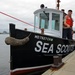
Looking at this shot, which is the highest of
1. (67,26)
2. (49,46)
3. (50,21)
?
(50,21)

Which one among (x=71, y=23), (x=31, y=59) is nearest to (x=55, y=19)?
(x=71, y=23)

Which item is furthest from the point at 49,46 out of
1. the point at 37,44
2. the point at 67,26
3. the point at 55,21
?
the point at 67,26

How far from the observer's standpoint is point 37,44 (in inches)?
288

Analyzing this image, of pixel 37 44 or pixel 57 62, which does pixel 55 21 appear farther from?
pixel 57 62

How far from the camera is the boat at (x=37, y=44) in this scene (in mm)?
6746

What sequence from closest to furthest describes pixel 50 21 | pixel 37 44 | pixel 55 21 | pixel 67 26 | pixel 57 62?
pixel 57 62, pixel 37 44, pixel 50 21, pixel 55 21, pixel 67 26

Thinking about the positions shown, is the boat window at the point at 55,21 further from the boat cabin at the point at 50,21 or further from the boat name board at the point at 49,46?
the boat name board at the point at 49,46

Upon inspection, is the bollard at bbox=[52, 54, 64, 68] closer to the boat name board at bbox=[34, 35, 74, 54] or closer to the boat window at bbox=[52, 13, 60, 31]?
the boat name board at bbox=[34, 35, 74, 54]

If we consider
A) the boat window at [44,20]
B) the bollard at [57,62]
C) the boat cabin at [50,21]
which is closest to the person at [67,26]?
the boat cabin at [50,21]

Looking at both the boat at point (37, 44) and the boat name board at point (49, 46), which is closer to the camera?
the boat at point (37, 44)

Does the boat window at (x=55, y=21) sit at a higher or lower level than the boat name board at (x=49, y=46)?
higher

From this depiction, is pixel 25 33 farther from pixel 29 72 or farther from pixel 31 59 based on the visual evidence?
pixel 29 72

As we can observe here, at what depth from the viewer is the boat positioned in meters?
6.75

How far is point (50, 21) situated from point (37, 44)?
6.12ft
